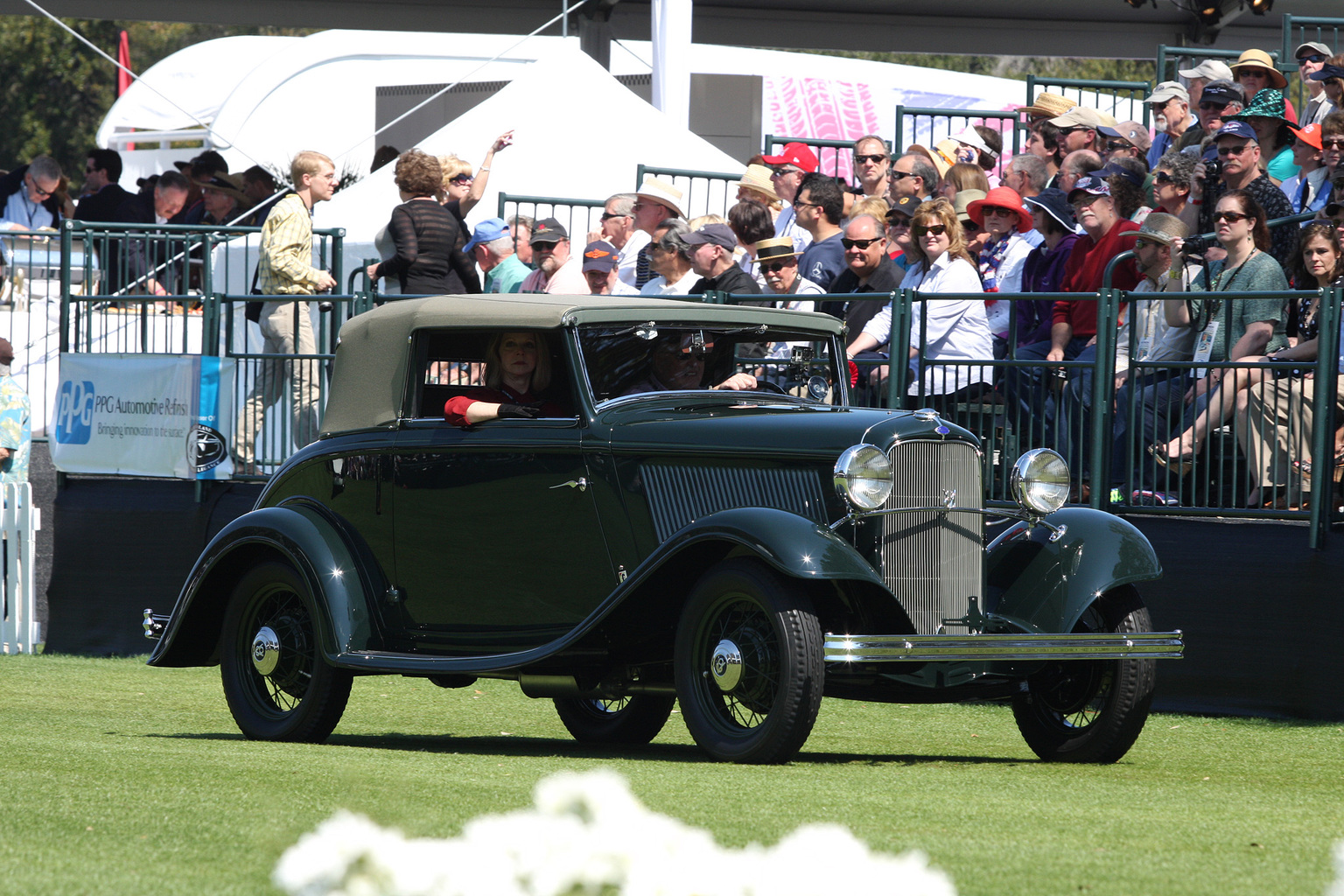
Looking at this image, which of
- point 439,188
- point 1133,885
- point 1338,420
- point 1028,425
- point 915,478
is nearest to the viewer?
point 1133,885

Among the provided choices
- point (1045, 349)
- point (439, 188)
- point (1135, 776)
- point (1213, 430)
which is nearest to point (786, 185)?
point (439, 188)

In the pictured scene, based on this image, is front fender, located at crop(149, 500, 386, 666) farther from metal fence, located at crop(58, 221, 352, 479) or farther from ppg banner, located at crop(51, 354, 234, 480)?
ppg banner, located at crop(51, 354, 234, 480)

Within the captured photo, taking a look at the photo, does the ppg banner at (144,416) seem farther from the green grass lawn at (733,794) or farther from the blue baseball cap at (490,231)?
the green grass lawn at (733,794)

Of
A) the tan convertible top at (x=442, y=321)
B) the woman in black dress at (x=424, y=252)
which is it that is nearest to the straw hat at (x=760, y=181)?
the woman in black dress at (x=424, y=252)

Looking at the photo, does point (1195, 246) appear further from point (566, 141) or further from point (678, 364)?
point (566, 141)

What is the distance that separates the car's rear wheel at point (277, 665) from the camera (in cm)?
798

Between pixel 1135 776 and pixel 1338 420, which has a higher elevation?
pixel 1338 420

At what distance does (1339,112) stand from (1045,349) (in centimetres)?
266

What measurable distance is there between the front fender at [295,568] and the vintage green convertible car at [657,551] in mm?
12

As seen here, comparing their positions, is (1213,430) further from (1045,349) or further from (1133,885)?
(1133,885)

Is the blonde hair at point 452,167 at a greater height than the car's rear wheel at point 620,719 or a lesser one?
greater

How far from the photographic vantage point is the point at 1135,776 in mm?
6895

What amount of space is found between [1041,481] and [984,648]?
1173 millimetres

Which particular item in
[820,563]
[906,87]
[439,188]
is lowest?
[820,563]
